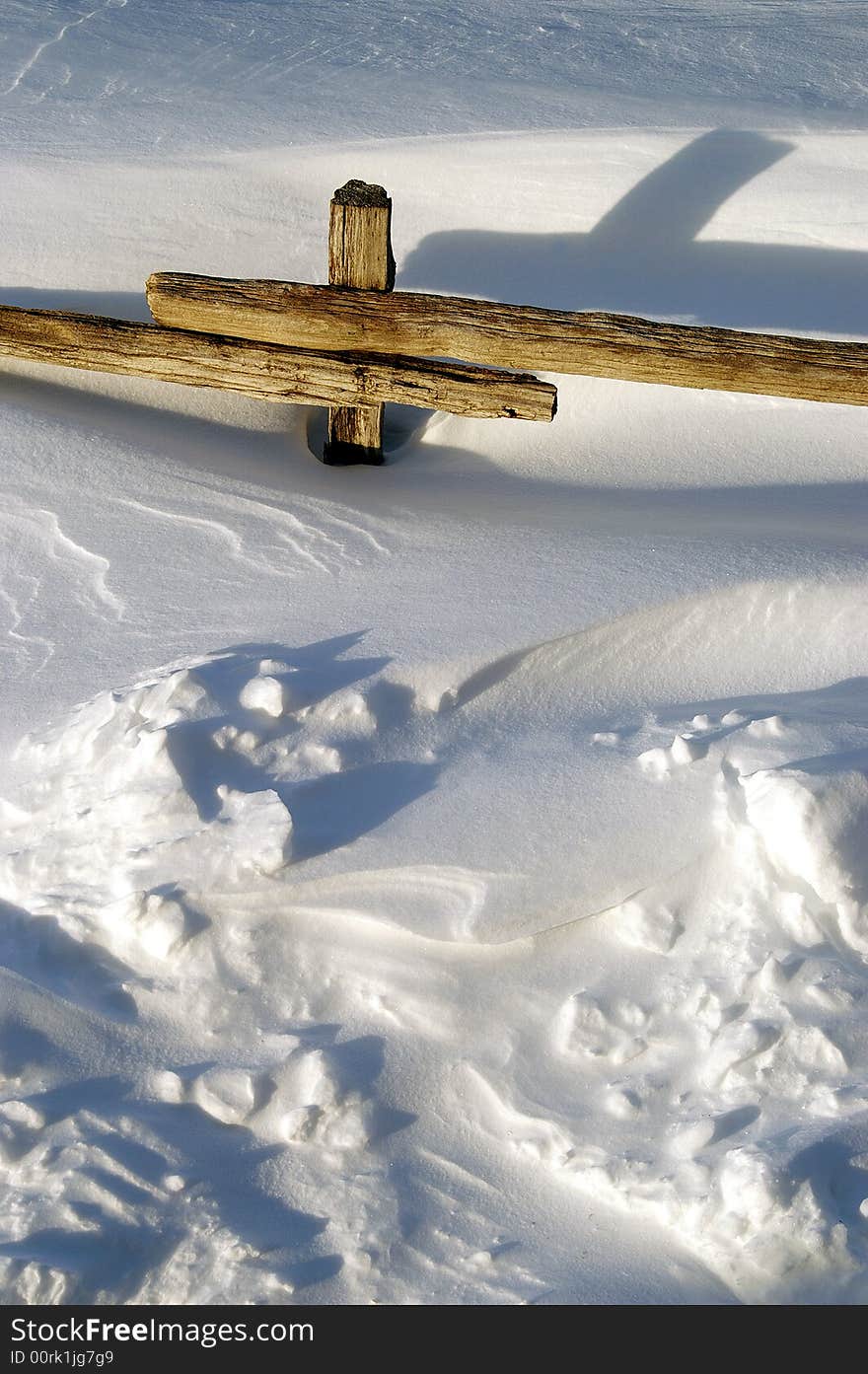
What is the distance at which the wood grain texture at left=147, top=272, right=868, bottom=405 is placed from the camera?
12.7ft

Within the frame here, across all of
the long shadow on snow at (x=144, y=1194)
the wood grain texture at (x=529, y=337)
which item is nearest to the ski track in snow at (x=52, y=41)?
the wood grain texture at (x=529, y=337)

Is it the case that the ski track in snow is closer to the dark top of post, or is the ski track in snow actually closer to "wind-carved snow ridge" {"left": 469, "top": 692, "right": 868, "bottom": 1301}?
the dark top of post

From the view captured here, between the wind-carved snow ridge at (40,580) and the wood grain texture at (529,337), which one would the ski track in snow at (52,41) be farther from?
the wind-carved snow ridge at (40,580)

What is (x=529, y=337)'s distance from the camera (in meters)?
3.91

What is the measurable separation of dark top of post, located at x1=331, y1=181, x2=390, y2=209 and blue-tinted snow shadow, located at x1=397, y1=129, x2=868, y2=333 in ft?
2.15

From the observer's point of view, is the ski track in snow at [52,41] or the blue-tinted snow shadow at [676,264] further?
the ski track in snow at [52,41]

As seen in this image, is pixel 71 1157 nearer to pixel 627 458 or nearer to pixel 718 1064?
pixel 718 1064

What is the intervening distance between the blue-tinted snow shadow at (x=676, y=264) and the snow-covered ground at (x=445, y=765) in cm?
2

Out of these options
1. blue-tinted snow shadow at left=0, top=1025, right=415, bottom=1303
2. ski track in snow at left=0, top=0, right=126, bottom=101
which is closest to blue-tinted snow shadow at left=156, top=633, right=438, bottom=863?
blue-tinted snow shadow at left=0, top=1025, right=415, bottom=1303

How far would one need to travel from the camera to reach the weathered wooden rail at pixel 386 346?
3.88 m

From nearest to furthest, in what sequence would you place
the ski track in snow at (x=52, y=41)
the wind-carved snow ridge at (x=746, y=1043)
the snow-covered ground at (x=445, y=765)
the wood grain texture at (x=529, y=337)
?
the wind-carved snow ridge at (x=746, y=1043) → the snow-covered ground at (x=445, y=765) → the wood grain texture at (x=529, y=337) → the ski track in snow at (x=52, y=41)

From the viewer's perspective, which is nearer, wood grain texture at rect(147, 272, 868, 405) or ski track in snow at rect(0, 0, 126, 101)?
wood grain texture at rect(147, 272, 868, 405)

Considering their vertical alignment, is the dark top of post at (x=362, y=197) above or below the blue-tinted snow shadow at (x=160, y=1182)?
above

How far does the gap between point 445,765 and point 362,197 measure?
2.13m
